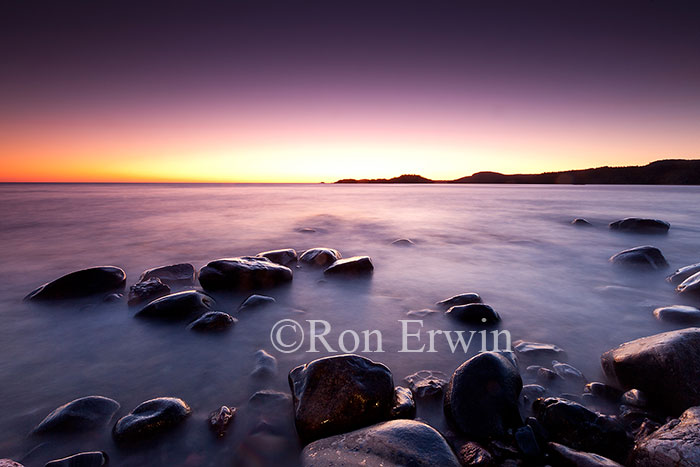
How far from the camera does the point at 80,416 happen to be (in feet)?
6.81

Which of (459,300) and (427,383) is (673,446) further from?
(459,300)

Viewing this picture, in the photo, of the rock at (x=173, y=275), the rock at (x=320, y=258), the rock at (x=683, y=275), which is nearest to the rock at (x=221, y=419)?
Result: the rock at (x=173, y=275)

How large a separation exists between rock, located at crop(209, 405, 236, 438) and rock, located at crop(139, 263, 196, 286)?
3198mm

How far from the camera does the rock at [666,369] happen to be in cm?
206

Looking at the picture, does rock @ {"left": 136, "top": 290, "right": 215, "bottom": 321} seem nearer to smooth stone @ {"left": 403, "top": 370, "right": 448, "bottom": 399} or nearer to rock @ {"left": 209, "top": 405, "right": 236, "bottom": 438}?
rock @ {"left": 209, "top": 405, "right": 236, "bottom": 438}

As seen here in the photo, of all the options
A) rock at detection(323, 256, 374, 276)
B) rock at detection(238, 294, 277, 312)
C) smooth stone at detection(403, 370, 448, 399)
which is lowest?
smooth stone at detection(403, 370, 448, 399)

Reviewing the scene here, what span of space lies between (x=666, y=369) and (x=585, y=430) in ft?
2.73

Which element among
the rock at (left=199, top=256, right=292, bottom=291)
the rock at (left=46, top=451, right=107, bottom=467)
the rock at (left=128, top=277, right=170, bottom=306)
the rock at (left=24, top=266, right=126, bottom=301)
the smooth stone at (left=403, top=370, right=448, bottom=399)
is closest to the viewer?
the rock at (left=46, top=451, right=107, bottom=467)

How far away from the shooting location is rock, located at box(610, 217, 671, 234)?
30.5ft

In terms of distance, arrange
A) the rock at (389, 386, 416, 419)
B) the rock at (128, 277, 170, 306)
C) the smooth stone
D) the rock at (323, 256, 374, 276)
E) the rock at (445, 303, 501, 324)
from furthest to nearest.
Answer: the rock at (323, 256, 374, 276) → the rock at (128, 277, 170, 306) → the rock at (445, 303, 501, 324) → the smooth stone → the rock at (389, 386, 416, 419)

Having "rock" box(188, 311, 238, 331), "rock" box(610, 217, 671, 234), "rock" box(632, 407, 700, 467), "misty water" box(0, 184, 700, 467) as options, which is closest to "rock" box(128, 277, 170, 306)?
"misty water" box(0, 184, 700, 467)

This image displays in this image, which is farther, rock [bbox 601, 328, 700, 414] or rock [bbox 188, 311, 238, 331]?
rock [bbox 188, 311, 238, 331]

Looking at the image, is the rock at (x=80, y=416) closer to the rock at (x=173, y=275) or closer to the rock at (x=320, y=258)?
the rock at (x=173, y=275)

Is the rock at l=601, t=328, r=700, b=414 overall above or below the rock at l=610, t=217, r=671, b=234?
below
